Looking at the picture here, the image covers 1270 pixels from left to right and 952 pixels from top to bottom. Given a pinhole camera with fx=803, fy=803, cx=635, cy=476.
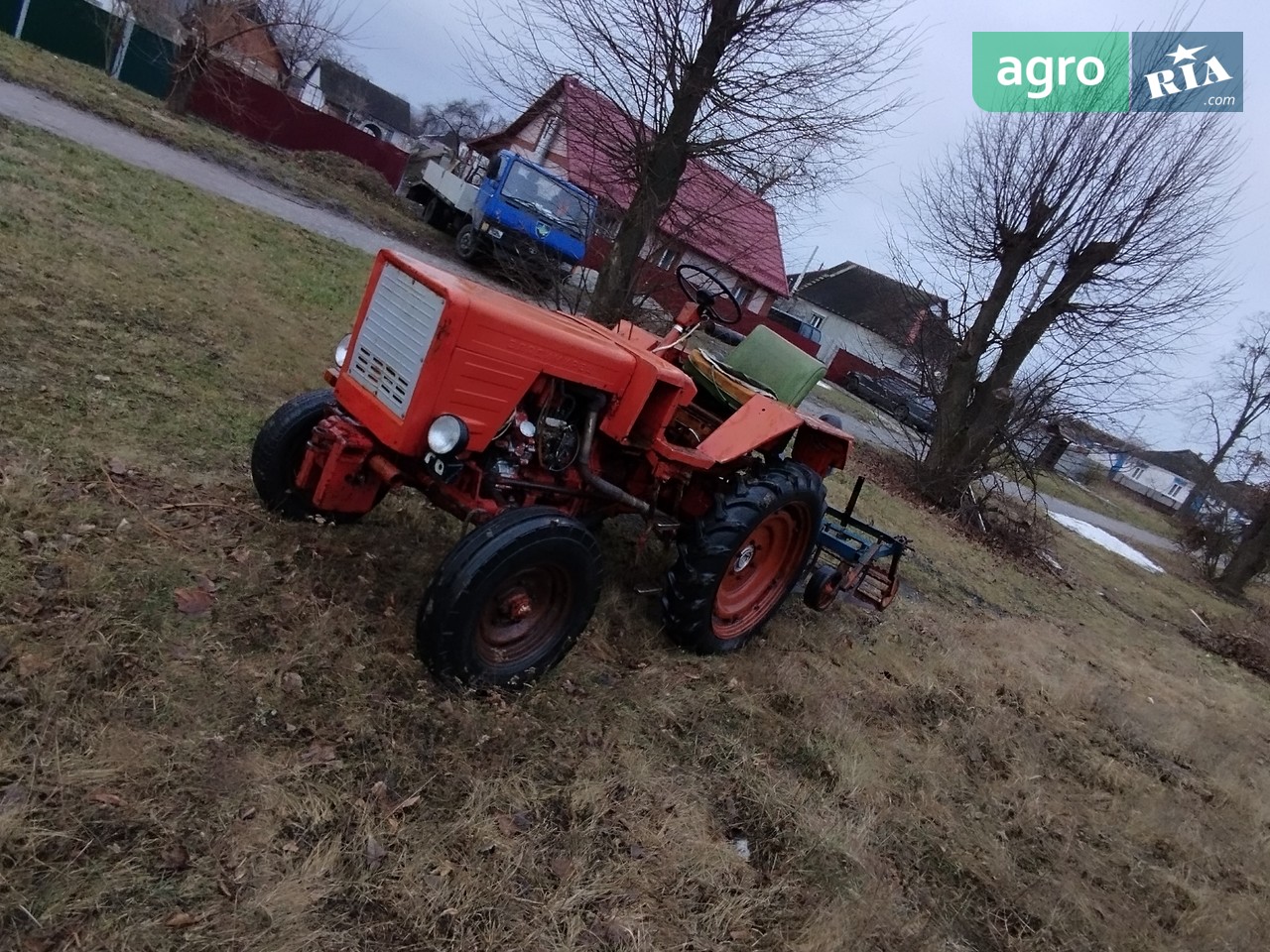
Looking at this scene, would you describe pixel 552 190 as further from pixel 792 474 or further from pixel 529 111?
pixel 792 474

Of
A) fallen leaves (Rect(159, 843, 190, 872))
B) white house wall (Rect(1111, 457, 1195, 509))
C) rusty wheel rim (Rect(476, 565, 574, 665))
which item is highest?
white house wall (Rect(1111, 457, 1195, 509))

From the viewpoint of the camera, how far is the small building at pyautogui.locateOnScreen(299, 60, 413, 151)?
173ft

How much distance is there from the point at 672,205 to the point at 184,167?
7239 millimetres

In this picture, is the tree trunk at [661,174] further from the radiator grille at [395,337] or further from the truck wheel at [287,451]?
the radiator grille at [395,337]

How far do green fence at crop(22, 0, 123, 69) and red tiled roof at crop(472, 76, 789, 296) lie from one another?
48.1 feet

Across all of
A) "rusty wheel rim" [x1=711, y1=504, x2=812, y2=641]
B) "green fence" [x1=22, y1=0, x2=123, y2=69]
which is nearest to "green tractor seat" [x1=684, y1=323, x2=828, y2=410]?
"rusty wheel rim" [x1=711, y1=504, x2=812, y2=641]

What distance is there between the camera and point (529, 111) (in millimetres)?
7875

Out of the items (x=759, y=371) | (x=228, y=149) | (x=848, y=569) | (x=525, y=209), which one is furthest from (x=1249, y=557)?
(x=228, y=149)

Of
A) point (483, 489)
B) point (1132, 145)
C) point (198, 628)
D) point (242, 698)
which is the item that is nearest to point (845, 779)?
Answer: point (483, 489)

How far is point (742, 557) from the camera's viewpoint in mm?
3891

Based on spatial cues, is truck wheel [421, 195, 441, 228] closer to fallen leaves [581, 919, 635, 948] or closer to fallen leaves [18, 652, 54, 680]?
fallen leaves [18, 652, 54, 680]

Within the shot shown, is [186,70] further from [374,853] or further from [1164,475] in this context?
[1164,475]

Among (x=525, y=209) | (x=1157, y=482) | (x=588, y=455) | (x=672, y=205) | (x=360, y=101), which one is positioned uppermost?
(x=360, y=101)

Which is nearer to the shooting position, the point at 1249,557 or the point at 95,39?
the point at 1249,557
